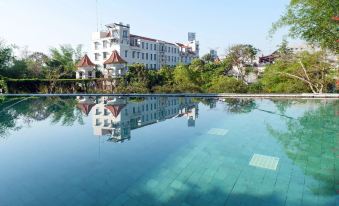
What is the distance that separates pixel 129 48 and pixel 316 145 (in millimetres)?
35913

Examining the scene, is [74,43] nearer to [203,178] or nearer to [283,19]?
[283,19]

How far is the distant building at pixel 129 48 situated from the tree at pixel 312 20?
28886 mm

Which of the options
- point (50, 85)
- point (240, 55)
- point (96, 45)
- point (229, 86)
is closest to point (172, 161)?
point (229, 86)

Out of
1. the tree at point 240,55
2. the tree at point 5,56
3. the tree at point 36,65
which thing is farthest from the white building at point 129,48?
the tree at point 240,55

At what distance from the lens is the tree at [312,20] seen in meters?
10.2

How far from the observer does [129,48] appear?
1542 inches

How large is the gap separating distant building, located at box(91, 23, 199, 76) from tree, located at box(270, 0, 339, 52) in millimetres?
28886

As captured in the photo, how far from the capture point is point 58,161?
18.1ft

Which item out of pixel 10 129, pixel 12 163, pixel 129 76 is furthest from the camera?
pixel 129 76

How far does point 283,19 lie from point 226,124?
6.82 metres

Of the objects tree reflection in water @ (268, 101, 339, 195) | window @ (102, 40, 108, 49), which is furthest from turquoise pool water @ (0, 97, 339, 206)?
window @ (102, 40, 108, 49)

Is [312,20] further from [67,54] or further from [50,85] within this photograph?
[67,54]

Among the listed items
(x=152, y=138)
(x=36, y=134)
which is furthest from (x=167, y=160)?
(x=36, y=134)

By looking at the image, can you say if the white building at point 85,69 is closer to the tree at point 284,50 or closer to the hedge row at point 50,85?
the hedge row at point 50,85
